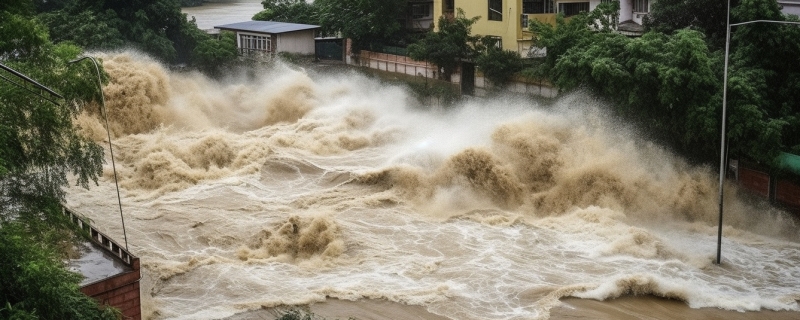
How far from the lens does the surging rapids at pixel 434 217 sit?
1661 centimetres

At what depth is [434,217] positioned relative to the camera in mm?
21344

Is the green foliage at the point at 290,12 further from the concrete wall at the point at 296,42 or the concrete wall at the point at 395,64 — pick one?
the concrete wall at the point at 395,64

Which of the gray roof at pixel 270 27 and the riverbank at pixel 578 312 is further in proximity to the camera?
the gray roof at pixel 270 27

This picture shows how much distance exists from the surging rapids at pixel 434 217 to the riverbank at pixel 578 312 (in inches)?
8.4

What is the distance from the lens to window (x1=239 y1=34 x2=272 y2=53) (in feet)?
132

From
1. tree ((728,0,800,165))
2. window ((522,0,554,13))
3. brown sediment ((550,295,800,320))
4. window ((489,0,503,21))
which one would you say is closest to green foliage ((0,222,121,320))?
brown sediment ((550,295,800,320))

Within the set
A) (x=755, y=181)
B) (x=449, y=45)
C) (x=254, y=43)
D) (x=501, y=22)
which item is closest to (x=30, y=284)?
(x=755, y=181)

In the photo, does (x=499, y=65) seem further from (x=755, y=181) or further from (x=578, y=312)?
(x=578, y=312)

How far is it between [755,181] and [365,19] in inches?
781

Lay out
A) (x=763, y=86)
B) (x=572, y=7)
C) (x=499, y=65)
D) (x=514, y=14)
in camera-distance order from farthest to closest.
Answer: (x=572, y=7) < (x=514, y=14) < (x=499, y=65) < (x=763, y=86)

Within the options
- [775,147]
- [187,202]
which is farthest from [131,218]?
[775,147]

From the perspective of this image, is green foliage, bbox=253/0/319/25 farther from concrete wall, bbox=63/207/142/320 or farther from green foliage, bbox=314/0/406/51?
concrete wall, bbox=63/207/142/320

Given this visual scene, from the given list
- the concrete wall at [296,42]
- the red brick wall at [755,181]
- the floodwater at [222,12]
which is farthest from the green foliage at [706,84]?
the floodwater at [222,12]

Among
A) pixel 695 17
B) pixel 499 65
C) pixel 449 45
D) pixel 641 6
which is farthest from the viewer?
pixel 449 45
